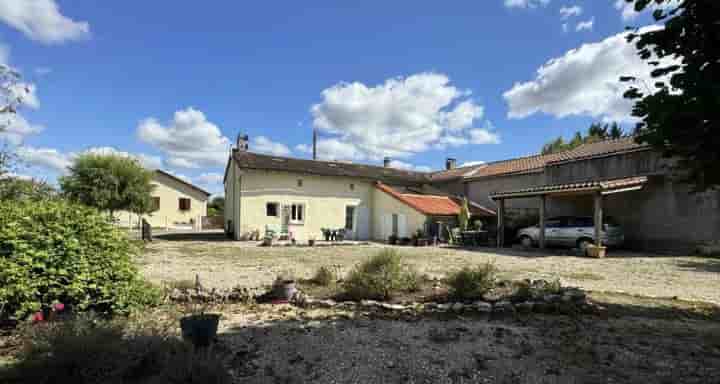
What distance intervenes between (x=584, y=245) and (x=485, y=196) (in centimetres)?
868

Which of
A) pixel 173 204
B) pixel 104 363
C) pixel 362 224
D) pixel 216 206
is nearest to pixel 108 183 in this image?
pixel 362 224

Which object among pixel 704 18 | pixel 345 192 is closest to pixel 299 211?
pixel 345 192

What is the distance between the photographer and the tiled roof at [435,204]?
750 inches

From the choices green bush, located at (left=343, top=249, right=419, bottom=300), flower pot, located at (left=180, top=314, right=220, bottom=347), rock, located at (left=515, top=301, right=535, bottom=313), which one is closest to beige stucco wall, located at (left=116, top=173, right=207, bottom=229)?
green bush, located at (left=343, top=249, right=419, bottom=300)

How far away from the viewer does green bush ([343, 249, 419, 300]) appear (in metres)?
5.77

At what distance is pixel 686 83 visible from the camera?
10.2ft

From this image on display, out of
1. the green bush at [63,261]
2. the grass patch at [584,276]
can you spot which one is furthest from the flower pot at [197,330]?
the grass patch at [584,276]

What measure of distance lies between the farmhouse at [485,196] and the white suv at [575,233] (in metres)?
0.91

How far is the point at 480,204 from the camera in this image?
2192 centimetres

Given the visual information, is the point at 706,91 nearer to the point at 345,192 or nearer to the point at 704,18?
the point at 704,18

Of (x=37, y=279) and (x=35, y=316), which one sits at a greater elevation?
(x=37, y=279)

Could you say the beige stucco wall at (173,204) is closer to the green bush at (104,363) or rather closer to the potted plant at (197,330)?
the potted plant at (197,330)

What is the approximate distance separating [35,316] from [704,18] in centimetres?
765

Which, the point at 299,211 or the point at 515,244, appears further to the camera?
the point at 299,211
